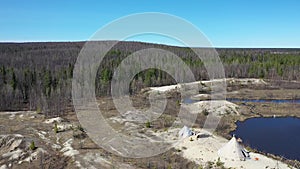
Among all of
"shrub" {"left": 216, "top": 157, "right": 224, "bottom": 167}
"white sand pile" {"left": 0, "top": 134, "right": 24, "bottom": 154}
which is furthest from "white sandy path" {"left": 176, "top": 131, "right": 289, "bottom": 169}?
"white sand pile" {"left": 0, "top": 134, "right": 24, "bottom": 154}

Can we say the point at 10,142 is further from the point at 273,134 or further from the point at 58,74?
the point at 58,74

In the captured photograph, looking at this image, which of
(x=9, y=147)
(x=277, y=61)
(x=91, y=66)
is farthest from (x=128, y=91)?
(x=277, y=61)

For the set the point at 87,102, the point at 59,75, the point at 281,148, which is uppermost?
the point at 59,75

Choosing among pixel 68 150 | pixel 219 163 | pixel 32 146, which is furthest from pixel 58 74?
pixel 219 163

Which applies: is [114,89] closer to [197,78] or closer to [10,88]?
[10,88]

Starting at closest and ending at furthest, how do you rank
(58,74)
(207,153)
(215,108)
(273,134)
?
(207,153) < (273,134) < (215,108) < (58,74)

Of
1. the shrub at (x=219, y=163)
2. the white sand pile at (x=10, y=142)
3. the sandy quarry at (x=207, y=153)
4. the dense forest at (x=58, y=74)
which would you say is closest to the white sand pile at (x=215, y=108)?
the sandy quarry at (x=207, y=153)

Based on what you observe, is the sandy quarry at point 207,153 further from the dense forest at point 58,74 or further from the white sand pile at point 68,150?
the dense forest at point 58,74
